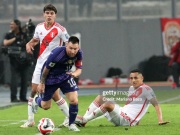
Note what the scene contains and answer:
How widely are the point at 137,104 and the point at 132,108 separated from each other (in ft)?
0.38

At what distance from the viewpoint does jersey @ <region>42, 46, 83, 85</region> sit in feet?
45.4

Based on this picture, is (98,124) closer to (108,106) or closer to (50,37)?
(108,106)

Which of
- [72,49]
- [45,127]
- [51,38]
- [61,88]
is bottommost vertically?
[45,127]

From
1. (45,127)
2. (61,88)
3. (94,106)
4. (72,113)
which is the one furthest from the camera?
(94,106)

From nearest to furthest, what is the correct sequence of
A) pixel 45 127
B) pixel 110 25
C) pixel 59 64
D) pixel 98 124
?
pixel 45 127 → pixel 59 64 → pixel 98 124 → pixel 110 25

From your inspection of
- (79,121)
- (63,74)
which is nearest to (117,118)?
(79,121)

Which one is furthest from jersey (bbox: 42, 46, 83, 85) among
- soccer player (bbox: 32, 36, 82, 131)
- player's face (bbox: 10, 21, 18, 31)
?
player's face (bbox: 10, 21, 18, 31)

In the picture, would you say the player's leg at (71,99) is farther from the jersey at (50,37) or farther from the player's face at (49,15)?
the player's face at (49,15)

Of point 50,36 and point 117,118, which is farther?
point 50,36

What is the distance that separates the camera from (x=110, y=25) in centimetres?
3272

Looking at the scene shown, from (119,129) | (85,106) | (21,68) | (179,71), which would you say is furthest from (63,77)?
(179,71)

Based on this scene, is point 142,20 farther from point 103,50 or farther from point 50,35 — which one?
point 50,35

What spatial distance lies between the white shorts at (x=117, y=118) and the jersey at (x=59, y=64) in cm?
103

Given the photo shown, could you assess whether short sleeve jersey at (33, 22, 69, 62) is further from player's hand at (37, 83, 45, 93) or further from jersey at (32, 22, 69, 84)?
player's hand at (37, 83, 45, 93)
